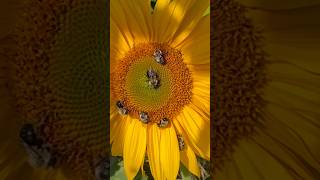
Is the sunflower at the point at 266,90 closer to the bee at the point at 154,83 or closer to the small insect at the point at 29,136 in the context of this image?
the bee at the point at 154,83

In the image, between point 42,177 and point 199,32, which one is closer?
point 199,32

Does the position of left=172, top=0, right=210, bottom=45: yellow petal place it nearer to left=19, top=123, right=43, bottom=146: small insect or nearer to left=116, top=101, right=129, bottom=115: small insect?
left=116, top=101, right=129, bottom=115: small insect

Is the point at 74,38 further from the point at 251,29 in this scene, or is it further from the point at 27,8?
the point at 251,29

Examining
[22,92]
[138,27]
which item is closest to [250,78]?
[138,27]

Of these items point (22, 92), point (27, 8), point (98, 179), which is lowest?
point (98, 179)

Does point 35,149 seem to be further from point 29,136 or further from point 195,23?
point 195,23

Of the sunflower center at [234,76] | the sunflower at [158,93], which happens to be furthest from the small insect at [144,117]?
the sunflower center at [234,76]

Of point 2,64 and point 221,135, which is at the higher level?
point 2,64
